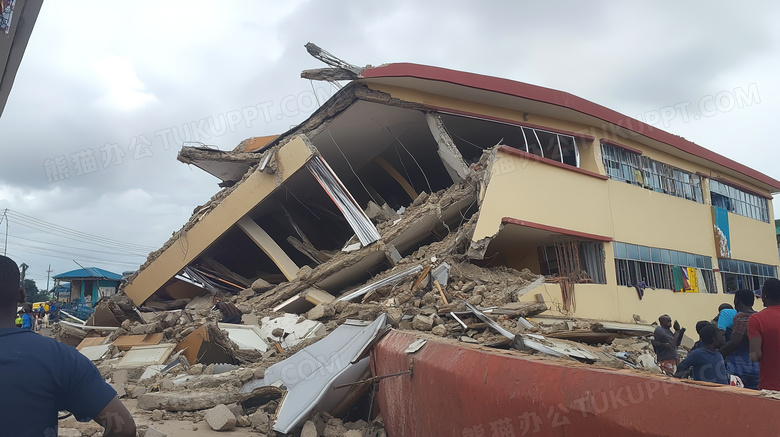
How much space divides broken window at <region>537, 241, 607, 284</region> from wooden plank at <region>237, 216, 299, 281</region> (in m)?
6.10

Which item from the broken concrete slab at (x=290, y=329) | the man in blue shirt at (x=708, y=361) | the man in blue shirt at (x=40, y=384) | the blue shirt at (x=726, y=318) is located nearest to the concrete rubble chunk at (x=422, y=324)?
the broken concrete slab at (x=290, y=329)

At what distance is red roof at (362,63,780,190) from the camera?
10.1 metres

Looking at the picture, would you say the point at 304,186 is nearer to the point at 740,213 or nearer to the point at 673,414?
the point at 673,414

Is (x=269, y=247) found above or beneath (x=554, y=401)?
above

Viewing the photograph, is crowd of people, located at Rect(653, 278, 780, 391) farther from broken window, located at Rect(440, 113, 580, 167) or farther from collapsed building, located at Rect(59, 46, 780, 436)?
broken window, located at Rect(440, 113, 580, 167)

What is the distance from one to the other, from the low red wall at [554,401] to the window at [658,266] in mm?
10474

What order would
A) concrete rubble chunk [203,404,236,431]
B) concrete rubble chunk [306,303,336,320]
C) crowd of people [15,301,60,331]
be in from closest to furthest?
concrete rubble chunk [203,404,236,431], concrete rubble chunk [306,303,336,320], crowd of people [15,301,60,331]

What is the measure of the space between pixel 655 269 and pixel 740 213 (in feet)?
23.5

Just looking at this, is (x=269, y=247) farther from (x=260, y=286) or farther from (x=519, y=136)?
(x=519, y=136)

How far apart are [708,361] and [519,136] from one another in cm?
935

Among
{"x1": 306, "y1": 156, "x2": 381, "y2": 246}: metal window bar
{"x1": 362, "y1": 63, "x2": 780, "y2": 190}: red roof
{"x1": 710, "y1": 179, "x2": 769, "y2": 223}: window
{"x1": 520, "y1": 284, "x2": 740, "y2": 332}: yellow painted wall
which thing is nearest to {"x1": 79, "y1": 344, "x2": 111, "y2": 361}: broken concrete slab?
{"x1": 306, "y1": 156, "x2": 381, "y2": 246}: metal window bar

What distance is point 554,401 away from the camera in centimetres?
234

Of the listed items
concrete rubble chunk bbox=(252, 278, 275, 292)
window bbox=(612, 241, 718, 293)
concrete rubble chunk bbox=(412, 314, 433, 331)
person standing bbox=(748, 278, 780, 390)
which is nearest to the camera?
person standing bbox=(748, 278, 780, 390)

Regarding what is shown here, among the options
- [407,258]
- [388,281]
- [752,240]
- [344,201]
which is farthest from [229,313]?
[752,240]
